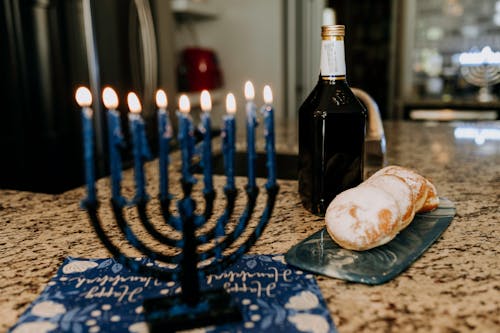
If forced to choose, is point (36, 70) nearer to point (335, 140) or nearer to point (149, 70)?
point (149, 70)

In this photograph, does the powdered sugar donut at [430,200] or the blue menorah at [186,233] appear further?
the powdered sugar donut at [430,200]

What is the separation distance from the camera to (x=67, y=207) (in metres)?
0.98

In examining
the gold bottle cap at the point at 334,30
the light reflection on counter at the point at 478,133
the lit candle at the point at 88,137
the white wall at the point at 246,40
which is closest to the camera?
the lit candle at the point at 88,137

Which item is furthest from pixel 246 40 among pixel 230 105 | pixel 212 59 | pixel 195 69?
pixel 230 105

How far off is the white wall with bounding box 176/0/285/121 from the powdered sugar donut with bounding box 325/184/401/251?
9.88 feet

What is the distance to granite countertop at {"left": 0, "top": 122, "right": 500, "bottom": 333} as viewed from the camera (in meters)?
0.54

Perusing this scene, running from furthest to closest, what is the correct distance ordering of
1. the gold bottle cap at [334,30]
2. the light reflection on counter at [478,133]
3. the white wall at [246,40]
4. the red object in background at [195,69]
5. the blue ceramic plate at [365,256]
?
1. the white wall at [246,40]
2. the red object in background at [195,69]
3. the light reflection on counter at [478,133]
4. the gold bottle cap at [334,30]
5. the blue ceramic plate at [365,256]

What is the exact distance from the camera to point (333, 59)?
81cm

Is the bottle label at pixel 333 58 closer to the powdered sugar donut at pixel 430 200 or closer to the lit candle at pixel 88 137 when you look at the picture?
the powdered sugar donut at pixel 430 200

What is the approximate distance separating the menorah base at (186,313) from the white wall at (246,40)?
124 inches

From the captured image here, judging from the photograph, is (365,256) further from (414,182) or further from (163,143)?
(163,143)

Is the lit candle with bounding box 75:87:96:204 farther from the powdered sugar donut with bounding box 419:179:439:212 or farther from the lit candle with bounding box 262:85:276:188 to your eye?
the powdered sugar donut with bounding box 419:179:439:212

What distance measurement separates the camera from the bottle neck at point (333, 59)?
793 millimetres

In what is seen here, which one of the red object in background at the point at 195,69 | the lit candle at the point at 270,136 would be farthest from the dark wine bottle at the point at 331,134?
the red object in background at the point at 195,69
